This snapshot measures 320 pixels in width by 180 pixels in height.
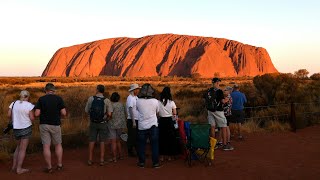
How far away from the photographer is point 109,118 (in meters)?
7.45

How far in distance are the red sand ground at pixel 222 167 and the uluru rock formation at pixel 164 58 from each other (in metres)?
89.1

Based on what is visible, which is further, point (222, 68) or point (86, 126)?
point (222, 68)

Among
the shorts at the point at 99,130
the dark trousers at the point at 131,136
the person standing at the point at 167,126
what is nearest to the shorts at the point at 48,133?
the shorts at the point at 99,130

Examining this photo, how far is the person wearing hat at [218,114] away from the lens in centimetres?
819

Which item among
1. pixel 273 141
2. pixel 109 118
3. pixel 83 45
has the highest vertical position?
pixel 83 45

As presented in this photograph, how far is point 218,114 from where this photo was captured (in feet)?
27.7

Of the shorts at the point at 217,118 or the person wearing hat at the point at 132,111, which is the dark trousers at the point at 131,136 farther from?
the shorts at the point at 217,118

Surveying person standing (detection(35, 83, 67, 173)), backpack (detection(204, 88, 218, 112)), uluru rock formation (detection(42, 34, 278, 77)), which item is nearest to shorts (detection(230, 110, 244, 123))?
backpack (detection(204, 88, 218, 112))

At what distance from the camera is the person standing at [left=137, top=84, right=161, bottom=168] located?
280 inches

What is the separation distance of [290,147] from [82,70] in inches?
4469

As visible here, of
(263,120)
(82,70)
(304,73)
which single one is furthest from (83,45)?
(263,120)

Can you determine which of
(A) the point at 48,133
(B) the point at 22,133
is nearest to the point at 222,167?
(A) the point at 48,133

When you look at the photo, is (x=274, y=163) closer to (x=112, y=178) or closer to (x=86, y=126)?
(x=112, y=178)

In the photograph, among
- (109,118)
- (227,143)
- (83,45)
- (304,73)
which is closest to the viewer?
(109,118)
